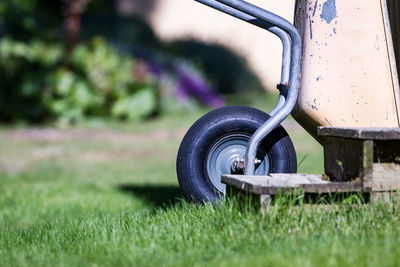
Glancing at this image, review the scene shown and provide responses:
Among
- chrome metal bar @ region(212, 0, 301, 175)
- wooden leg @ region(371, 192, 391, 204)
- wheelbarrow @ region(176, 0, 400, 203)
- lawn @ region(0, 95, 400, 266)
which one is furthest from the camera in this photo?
chrome metal bar @ region(212, 0, 301, 175)

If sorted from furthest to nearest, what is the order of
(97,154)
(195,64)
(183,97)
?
(195,64) < (183,97) < (97,154)

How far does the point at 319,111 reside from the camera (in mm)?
3182

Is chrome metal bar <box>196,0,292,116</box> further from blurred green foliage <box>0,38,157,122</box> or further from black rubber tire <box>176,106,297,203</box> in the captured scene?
blurred green foliage <box>0,38,157,122</box>

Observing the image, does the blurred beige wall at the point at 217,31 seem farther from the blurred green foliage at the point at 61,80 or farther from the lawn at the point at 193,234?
the lawn at the point at 193,234

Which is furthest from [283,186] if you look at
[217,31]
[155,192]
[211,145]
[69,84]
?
[217,31]

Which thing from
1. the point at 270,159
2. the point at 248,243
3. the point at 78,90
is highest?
the point at 78,90

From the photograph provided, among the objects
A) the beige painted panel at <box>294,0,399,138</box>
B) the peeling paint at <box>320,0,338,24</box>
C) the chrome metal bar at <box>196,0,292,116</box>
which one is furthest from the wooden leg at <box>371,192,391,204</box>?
the peeling paint at <box>320,0,338,24</box>

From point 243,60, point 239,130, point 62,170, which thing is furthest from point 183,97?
point 239,130

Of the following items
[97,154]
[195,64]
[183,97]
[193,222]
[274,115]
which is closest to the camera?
[193,222]

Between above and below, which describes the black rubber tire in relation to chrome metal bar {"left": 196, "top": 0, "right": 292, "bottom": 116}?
below

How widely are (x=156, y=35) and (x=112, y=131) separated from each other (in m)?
6.86

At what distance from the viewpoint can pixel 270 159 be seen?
11.1 feet

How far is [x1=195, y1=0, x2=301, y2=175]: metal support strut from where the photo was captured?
3109mm

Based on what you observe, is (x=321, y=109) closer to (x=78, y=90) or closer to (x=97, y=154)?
(x=97, y=154)
